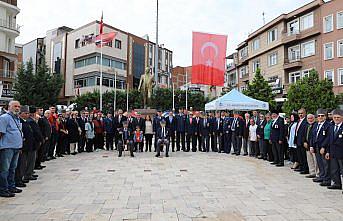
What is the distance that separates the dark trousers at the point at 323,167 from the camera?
749 cm

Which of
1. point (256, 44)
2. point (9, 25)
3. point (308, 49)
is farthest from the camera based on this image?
point (256, 44)

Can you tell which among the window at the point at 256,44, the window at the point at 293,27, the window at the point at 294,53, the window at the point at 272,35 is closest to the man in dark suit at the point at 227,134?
the window at the point at 294,53

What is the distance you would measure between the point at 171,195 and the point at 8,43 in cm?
4036

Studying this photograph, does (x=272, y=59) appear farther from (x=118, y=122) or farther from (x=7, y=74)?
(x=7, y=74)

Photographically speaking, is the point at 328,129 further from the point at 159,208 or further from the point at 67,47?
the point at 67,47

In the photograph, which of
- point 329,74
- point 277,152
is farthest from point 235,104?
point 329,74

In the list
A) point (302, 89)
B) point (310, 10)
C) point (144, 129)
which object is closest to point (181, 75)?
point (310, 10)

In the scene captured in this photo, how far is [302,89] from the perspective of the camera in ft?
79.7

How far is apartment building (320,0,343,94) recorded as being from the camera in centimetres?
2853

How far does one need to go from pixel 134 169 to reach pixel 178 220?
470cm

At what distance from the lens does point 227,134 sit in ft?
44.3

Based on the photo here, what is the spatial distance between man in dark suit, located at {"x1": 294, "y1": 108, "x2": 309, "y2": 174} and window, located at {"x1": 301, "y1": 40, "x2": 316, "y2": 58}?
84.7 feet

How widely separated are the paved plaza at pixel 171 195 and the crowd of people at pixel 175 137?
0.61 metres

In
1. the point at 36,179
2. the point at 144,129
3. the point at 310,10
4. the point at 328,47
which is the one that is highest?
the point at 310,10
